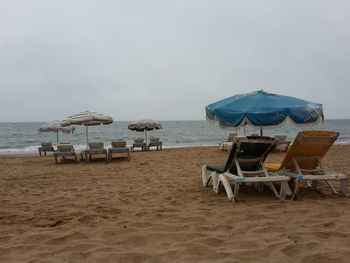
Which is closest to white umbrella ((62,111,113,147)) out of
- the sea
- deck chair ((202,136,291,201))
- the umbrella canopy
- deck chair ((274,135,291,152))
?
the sea

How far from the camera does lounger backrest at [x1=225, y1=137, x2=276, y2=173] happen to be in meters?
4.25

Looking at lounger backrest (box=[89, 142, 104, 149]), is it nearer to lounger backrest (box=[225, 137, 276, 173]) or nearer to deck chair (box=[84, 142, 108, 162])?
deck chair (box=[84, 142, 108, 162])

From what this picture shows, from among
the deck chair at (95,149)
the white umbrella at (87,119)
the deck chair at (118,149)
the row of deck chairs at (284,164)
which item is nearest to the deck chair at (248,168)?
the row of deck chairs at (284,164)

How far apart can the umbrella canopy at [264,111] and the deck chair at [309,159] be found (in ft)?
1.19

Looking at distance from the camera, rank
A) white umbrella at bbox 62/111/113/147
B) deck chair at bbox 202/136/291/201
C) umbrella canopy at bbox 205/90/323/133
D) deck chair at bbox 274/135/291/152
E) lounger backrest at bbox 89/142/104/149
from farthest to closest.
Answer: deck chair at bbox 274/135/291/152
lounger backrest at bbox 89/142/104/149
white umbrella at bbox 62/111/113/147
umbrella canopy at bbox 205/90/323/133
deck chair at bbox 202/136/291/201

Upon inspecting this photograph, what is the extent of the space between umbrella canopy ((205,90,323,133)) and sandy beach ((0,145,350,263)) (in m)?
1.24

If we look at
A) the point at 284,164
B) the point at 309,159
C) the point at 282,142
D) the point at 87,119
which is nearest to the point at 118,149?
the point at 87,119

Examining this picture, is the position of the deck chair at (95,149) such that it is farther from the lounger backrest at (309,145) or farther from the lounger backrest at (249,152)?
the lounger backrest at (309,145)

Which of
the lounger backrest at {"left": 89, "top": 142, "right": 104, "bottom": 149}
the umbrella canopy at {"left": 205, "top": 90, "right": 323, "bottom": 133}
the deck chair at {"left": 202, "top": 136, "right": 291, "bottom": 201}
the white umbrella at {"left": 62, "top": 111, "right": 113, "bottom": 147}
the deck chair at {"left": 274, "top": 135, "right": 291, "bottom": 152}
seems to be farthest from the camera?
the deck chair at {"left": 274, "top": 135, "right": 291, "bottom": 152}

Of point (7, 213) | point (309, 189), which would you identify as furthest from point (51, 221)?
point (309, 189)

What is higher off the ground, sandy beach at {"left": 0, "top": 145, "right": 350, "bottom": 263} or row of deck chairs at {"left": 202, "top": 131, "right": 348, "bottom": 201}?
row of deck chairs at {"left": 202, "top": 131, "right": 348, "bottom": 201}

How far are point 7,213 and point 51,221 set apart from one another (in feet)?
2.85

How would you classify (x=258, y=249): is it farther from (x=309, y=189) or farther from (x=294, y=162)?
(x=309, y=189)

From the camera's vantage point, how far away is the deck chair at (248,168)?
415cm
